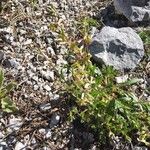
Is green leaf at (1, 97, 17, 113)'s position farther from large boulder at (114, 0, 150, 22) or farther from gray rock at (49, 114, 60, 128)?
large boulder at (114, 0, 150, 22)

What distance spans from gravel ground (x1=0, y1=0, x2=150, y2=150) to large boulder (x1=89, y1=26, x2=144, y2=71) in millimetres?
120

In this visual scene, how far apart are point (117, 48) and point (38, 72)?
0.70 metres

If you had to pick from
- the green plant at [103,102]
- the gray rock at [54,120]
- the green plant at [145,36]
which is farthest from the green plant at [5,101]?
the green plant at [145,36]

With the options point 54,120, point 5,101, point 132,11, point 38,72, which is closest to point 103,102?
point 54,120

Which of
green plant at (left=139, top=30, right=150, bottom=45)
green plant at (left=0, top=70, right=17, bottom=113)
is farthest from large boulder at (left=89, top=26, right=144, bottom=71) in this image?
green plant at (left=0, top=70, right=17, bottom=113)

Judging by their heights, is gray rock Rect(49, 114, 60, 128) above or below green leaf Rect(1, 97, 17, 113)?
below

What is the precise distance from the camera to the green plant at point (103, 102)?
3230mm

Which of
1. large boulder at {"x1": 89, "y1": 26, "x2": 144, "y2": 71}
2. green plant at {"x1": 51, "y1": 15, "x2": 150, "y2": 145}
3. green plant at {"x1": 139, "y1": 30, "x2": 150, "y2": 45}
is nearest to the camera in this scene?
green plant at {"x1": 51, "y1": 15, "x2": 150, "y2": 145}

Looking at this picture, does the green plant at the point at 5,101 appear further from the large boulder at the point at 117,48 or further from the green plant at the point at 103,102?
the large boulder at the point at 117,48

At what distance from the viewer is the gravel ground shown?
10.6ft

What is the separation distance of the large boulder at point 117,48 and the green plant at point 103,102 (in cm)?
10

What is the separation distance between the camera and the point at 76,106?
3.35 m

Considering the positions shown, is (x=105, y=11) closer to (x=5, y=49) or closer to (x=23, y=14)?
(x=23, y=14)

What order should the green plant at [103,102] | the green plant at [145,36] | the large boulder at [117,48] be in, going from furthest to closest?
the green plant at [145,36] < the large boulder at [117,48] < the green plant at [103,102]
